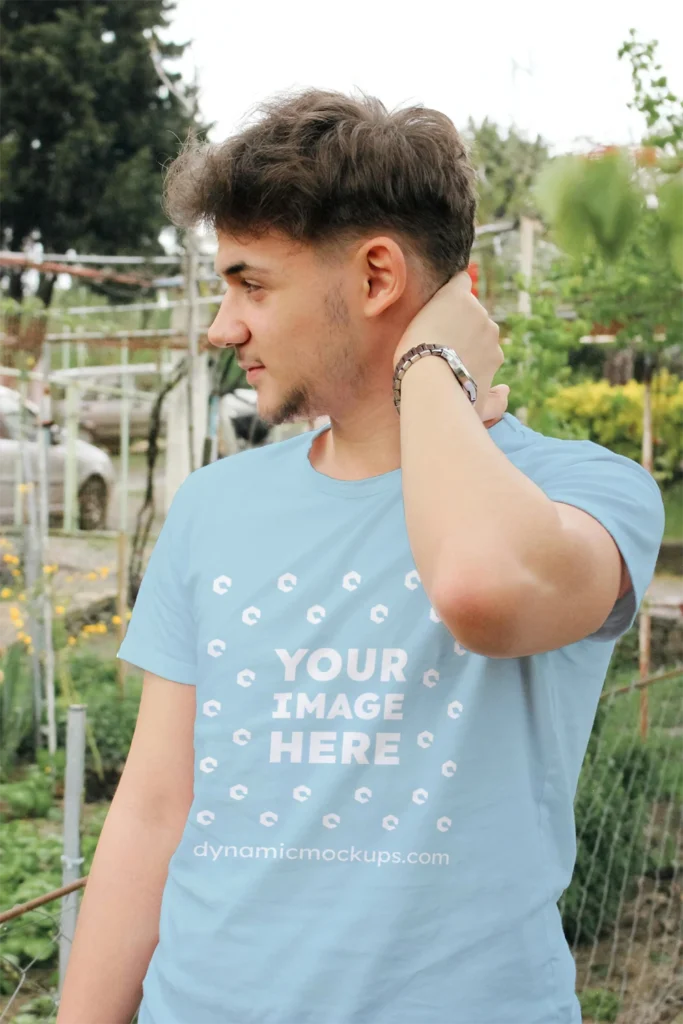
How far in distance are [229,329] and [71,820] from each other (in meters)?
1.46

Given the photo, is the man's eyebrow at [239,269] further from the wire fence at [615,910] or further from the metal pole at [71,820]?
the wire fence at [615,910]

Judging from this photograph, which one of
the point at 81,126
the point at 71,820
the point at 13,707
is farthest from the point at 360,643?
the point at 81,126

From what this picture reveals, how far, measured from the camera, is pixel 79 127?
15977 mm

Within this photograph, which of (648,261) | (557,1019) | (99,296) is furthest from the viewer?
(99,296)

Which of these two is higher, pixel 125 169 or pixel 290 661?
pixel 290 661

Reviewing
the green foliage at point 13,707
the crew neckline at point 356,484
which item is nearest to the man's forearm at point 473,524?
the crew neckline at point 356,484

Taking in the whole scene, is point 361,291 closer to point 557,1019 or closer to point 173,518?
point 173,518

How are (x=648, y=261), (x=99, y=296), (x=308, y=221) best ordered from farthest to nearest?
(x=99, y=296)
(x=648, y=261)
(x=308, y=221)

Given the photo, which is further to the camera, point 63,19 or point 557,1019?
point 63,19

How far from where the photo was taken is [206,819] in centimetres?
109

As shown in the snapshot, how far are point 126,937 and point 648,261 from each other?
367 centimetres

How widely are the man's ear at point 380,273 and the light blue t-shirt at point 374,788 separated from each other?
0.17m

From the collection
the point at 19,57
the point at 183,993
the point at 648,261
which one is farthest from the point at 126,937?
the point at 19,57

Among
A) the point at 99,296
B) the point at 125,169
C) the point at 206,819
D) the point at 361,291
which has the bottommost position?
the point at 99,296
